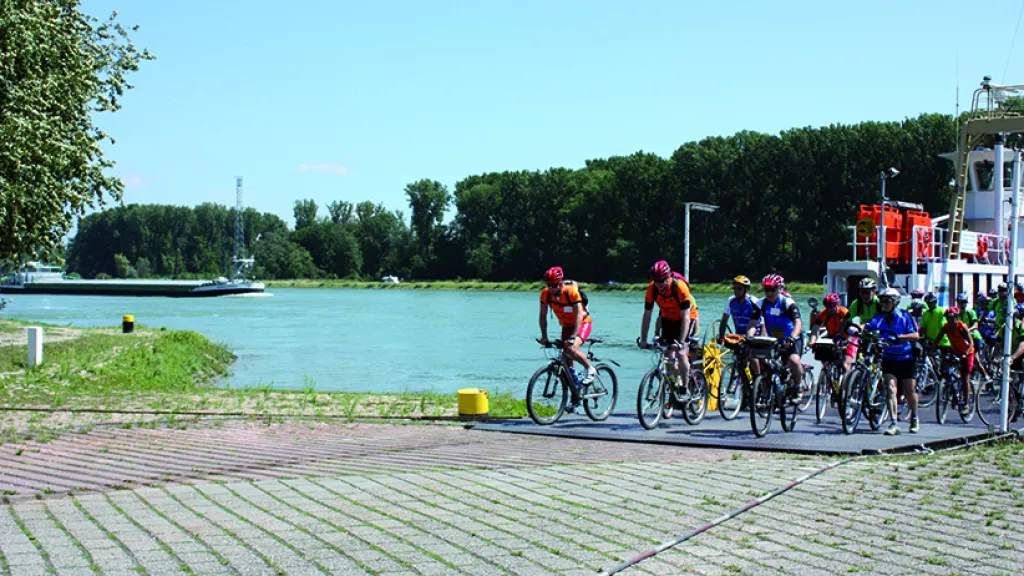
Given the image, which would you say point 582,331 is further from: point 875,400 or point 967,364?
point 967,364

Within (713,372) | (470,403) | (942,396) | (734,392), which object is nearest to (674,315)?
(713,372)

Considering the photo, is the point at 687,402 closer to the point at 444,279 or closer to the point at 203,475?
the point at 203,475

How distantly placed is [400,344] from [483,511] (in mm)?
38053

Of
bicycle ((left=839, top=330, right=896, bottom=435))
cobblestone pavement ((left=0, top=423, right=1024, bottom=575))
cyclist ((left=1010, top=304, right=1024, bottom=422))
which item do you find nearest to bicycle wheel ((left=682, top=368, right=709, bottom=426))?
bicycle ((left=839, top=330, right=896, bottom=435))

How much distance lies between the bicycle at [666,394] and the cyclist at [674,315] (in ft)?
0.21

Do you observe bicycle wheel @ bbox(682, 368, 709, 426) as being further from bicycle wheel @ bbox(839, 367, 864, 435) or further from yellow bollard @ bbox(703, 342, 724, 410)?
bicycle wheel @ bbox(839, 367, 864, 435)

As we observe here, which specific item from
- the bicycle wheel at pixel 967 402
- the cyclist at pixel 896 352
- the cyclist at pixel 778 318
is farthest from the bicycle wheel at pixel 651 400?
the bicycle wheel at pixel 967 402

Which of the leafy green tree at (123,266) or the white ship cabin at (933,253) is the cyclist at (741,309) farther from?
the leafy green tree at (123,266)

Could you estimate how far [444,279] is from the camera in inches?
5399

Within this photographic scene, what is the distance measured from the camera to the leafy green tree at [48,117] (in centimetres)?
1905

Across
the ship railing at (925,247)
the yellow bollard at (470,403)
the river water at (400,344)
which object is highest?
the ship railing at (925,247)

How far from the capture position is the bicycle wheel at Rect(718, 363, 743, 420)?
1297 cm

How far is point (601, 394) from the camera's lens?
12.6 m

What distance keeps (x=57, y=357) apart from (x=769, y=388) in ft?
53.7
